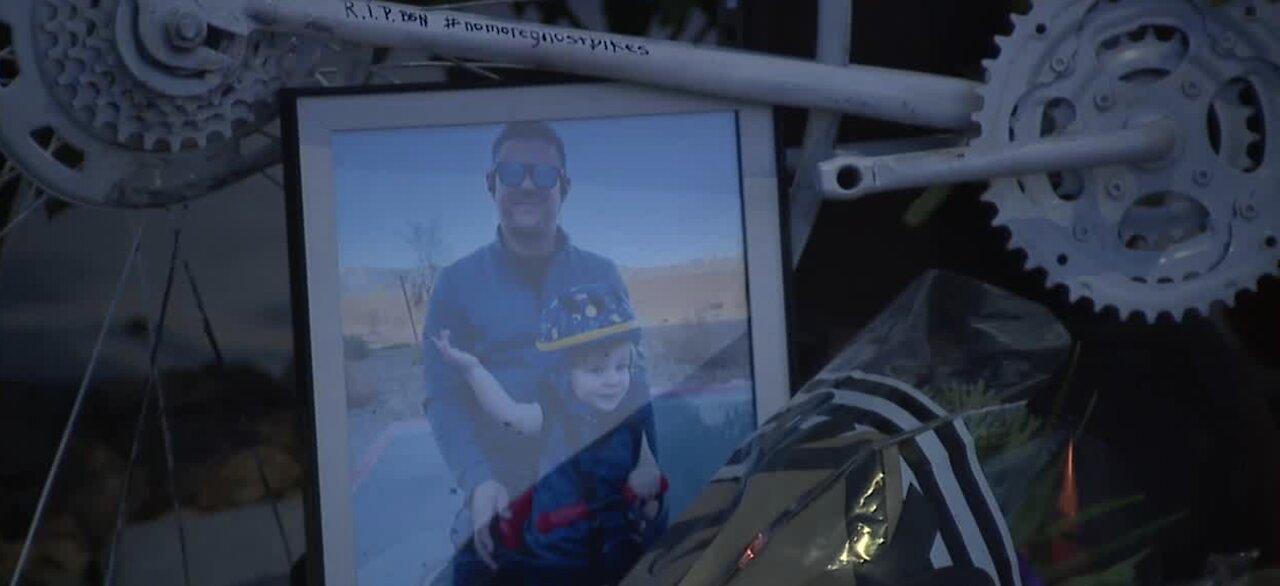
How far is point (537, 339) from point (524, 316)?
0.06 feet

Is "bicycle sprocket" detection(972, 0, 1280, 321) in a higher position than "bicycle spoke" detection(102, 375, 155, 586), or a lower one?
higher

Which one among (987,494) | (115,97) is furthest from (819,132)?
(115,97)

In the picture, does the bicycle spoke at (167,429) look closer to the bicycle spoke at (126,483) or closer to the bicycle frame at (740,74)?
the bicycle spoke at (126,483)

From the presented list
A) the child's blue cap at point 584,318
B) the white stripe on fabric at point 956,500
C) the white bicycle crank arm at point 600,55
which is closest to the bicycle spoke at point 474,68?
the white bicycle crank arm at point 600,55

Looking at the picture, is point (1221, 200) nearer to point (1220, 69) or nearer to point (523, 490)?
point (1220, 69)

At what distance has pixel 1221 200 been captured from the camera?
3.44ft

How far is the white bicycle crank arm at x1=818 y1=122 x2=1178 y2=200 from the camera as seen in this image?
3.34 ft

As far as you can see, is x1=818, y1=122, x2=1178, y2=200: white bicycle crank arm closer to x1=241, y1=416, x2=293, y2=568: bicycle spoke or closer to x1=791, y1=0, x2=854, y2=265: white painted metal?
x1=791, y1=0, x2=854, y2=265: white painted metal

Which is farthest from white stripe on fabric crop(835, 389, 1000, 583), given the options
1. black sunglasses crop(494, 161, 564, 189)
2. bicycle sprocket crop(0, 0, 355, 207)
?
bicycle sprocket crop(0, 0, 355, 207)

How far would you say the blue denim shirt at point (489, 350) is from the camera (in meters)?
1.05

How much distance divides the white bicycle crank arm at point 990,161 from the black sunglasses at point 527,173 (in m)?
0.19

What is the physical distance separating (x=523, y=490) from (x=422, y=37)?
1.04 ft

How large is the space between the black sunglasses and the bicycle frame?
0.07 metres

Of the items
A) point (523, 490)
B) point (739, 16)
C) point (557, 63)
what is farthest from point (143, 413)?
point (739, 16)
